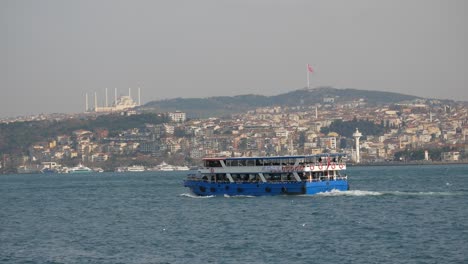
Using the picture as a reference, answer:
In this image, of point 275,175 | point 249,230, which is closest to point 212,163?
point 275,175

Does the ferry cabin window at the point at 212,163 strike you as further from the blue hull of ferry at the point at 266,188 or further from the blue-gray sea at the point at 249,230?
the blue-gray sea at the point at 249,230

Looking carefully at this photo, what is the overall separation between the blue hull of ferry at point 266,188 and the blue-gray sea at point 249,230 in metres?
0.68

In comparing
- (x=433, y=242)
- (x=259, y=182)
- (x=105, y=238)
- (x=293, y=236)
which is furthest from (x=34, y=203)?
(x=433, y=242)

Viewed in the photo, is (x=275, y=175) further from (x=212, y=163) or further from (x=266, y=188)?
(x=212, y=163)

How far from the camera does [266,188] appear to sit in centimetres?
7081

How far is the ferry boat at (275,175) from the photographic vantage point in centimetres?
6914

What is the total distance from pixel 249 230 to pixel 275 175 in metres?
20.6

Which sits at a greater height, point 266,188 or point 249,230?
point 266,188

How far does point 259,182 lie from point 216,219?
14.9 m

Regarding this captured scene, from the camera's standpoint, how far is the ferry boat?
6914 centimetres

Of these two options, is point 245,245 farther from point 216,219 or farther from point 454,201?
point 454,201

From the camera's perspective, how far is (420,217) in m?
54.4

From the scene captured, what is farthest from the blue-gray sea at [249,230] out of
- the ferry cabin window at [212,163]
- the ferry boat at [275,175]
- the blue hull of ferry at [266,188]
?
the ferry cabin window at [212,163]

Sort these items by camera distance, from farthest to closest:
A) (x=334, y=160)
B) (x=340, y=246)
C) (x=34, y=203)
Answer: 1. (x=34, y=203)
2. (x=334, y=160)
3. (x=340, y=246)
